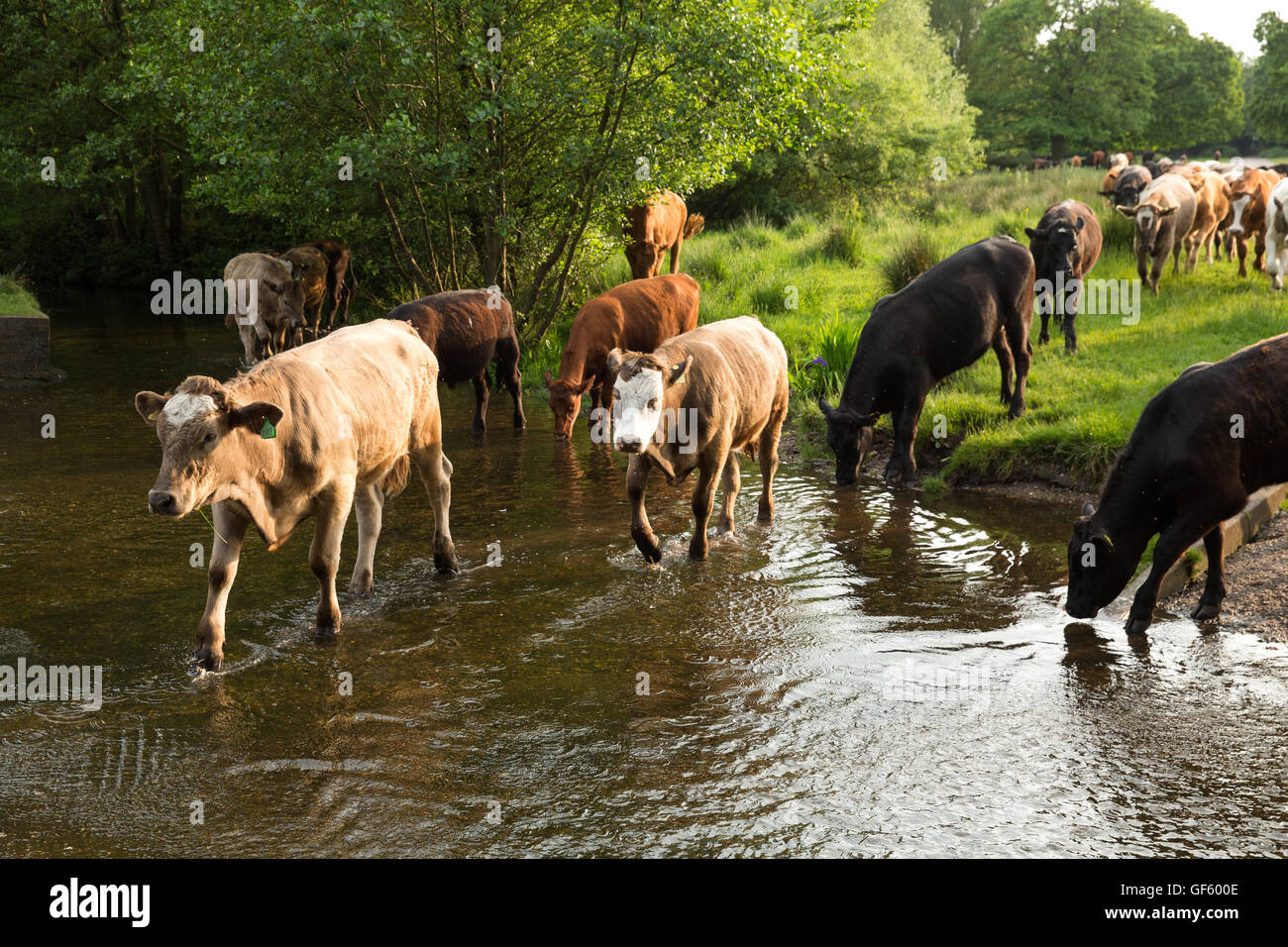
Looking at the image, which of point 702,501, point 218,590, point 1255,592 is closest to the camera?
point 218,590

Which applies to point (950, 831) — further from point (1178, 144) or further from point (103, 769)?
point (1178, 144)

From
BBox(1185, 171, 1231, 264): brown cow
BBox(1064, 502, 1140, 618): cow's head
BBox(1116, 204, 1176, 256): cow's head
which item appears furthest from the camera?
BBox(1185, 171, 1231, 264): brown cow

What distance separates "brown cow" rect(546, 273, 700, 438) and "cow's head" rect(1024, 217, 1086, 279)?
421 centimetres

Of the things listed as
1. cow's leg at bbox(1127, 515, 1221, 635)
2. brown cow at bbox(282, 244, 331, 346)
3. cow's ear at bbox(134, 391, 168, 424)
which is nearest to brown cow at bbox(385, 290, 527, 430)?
brown cow at bbox(282, 244, 331, 346)

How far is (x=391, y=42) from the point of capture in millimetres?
13852

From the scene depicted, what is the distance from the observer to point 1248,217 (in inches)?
698

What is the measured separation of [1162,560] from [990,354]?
7612 millimetres

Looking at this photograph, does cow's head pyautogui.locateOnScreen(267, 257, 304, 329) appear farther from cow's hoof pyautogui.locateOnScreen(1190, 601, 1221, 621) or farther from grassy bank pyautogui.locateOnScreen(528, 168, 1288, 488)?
cow's hoof pyautogui.locateOnScreen(1190, 601, 1221, 621)

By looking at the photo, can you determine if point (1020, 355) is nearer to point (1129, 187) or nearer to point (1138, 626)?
point (1138, 626)

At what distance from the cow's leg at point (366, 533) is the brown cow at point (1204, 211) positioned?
13.7 meters

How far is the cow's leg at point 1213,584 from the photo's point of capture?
7.09 m

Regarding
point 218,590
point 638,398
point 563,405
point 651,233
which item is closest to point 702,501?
point 638,398

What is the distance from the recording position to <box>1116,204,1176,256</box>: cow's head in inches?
599

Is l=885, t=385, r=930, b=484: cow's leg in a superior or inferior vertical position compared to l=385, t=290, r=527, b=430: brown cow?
inferior
